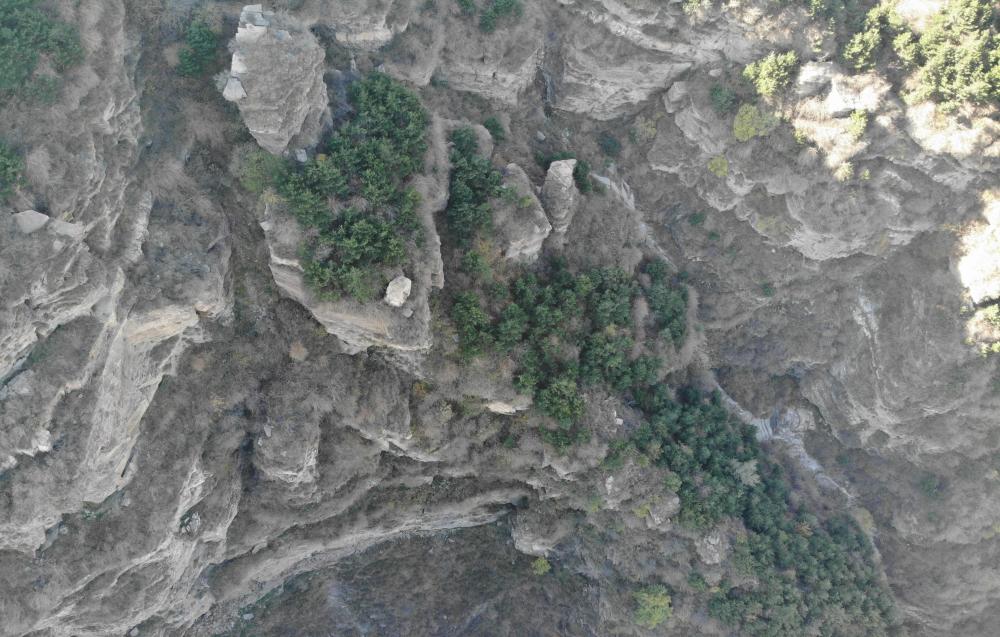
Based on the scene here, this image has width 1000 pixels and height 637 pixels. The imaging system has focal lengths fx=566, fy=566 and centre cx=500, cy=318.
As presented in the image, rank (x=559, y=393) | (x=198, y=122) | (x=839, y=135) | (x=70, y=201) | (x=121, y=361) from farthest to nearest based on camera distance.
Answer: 1. (x=839, y=135)
2. (x=559, y=393)
3. (x=198, y=122)
4. (x=121, y=361)
5. (x=70, y=201)

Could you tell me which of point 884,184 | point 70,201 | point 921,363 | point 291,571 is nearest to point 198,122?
point 70,201

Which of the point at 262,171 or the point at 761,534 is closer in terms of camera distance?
the point at 262,171

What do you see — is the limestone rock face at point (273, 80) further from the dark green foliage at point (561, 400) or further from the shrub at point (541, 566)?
the shrub at point (541, 566)

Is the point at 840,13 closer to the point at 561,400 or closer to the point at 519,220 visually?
the point at 519,220

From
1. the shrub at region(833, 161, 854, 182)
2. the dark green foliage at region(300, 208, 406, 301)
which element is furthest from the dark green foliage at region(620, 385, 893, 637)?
the dark green foliage at region(300, 208, 406, 301)

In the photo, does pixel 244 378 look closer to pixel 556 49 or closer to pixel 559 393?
pixel 559 393

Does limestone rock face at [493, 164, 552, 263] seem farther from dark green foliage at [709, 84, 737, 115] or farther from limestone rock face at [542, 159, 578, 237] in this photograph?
dark green foliage at [709, 84, 737, 115]

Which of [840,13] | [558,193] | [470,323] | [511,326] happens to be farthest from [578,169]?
[840,13]
